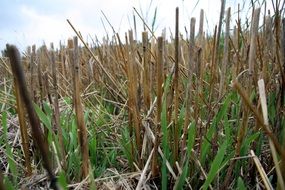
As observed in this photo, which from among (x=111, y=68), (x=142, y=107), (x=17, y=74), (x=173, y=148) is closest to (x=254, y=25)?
(x=173, y=148)

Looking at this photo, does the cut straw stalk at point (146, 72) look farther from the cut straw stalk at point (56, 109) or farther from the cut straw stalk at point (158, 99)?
the cut straw stalk at point (56, 109)

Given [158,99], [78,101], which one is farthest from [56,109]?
[158,99]

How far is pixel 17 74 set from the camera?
241 mm

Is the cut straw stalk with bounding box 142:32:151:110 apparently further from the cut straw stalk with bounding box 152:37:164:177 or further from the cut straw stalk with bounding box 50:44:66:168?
the cut straw stalk with bounding box 50:44:66:168

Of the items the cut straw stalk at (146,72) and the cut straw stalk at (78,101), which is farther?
the cut straw stalk at (146,72)

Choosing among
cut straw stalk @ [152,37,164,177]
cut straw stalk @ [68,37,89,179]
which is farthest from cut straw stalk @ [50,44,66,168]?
cut straw stalk @ [152,37,164,177]

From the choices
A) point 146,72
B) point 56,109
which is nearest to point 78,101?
point 56,109

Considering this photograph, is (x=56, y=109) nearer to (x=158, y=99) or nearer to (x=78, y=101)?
(x=78, y=101)

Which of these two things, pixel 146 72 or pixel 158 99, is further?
pixel 146 72

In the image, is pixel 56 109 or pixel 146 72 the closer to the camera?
pixel 56 109

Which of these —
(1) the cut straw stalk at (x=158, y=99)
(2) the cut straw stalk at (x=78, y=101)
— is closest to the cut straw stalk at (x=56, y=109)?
(2) the cut straw stalk at (x=78, y=101)

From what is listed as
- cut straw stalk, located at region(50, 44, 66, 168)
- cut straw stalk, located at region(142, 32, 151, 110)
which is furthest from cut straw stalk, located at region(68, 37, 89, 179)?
cut straw stalk, located at region(142, 32, 151, 110)

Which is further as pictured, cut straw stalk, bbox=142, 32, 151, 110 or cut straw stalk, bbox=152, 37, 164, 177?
cut straw stalk, bbox=142, 32, 151, 110

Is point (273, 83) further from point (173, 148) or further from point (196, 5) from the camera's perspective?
point (196, 5)
